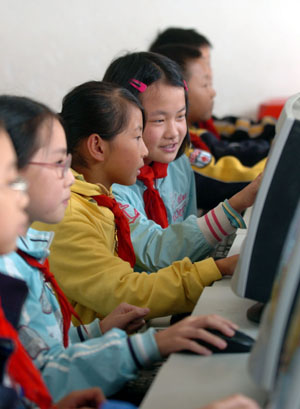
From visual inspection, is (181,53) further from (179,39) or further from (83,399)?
(83,399)

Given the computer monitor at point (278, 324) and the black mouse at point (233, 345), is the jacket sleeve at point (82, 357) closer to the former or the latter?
the black mouse at point (233, 345)

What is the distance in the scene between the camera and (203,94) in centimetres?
261

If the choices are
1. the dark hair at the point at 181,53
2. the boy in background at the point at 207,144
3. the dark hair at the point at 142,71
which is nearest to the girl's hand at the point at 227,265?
the dark hair at the point at 142,71

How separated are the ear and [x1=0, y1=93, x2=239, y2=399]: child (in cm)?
45

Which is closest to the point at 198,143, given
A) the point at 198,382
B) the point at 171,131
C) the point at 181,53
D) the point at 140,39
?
the point at 181,53

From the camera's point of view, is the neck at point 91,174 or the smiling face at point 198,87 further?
the smiling face at point 198,87

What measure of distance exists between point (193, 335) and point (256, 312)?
0.53 ft

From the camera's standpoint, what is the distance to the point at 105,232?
1.43 metres

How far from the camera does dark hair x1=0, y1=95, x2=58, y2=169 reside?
3.21 ft

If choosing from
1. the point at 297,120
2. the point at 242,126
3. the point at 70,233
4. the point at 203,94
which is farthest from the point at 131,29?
the point at 297,120

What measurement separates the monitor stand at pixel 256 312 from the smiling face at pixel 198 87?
1.62 m

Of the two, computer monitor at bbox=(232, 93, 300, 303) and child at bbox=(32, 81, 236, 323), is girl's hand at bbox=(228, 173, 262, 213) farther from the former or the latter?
computer monitor at bbox=(232, 93, 300, 303)

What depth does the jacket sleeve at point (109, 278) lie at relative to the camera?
128 centimetres

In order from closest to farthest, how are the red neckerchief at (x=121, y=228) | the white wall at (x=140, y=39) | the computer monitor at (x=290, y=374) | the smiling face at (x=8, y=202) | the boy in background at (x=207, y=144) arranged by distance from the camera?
the computer monitor at (x=290, y=374), the smiling face at (x=8, y=202), the red neckerchief at (x=121, y=228), the boy in background at (x=207, y=144), the white wall at (x=140, y=39)
